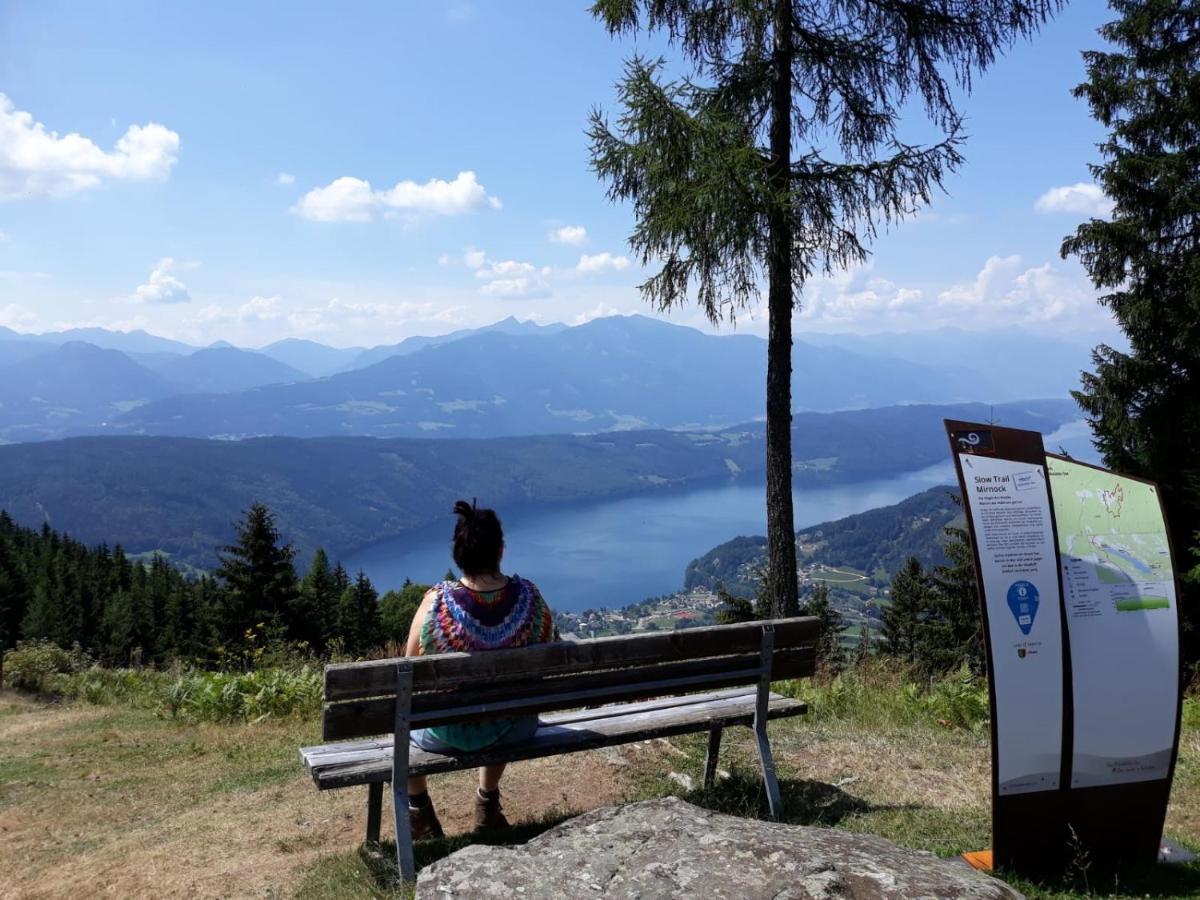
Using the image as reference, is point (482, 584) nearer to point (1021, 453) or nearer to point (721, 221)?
point (1021, 453)

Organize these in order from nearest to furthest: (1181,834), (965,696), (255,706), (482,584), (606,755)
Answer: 1. (482,584)
2. (1181,834)
3. (606,755)
4. (965,696)
5. (255,706)

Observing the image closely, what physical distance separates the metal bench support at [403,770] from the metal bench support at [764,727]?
5.86ft

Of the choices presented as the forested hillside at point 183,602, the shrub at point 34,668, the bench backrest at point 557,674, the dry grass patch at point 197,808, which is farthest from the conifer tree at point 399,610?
the bench backrest at point 557,674

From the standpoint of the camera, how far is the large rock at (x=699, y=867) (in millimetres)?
2570

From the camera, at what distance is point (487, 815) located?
4.39m

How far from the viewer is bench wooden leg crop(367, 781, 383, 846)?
4219 mm

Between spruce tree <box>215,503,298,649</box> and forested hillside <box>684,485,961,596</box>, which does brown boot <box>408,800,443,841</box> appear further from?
forested hillside <box>684,485,961,596</box>

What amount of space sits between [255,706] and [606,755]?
426 centimetres

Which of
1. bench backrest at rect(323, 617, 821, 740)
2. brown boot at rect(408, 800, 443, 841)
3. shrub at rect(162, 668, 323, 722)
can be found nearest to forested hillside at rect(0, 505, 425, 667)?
shrub at rect(162, 668, 323, 722)

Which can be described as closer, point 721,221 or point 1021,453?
point 1021,453

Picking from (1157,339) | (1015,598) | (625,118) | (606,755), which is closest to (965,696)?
(606,755)

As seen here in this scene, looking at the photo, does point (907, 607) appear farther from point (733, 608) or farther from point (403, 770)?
point (403, 770)

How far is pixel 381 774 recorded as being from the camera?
3865 mm

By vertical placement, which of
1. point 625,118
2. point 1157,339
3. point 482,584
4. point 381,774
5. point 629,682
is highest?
point 625,118
